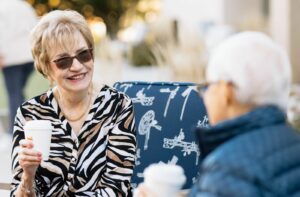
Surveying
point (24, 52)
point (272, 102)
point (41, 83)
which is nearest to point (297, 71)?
point (41, 83)

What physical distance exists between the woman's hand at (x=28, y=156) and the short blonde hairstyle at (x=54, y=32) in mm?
312

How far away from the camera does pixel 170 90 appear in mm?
3391

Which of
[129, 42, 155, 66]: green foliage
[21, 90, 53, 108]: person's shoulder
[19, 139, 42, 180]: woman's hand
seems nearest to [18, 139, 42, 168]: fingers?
[19, 139, 42, 180]: woman's hand

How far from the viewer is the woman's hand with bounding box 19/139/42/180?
8.40 feet

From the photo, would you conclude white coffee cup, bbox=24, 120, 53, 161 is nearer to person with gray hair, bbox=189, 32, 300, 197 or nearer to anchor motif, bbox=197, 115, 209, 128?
person with gray hair, bbox=189, 32, 300, 197

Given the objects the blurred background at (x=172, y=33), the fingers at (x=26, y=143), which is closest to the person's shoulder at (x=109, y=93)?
the fingers at (x=26, y=143)

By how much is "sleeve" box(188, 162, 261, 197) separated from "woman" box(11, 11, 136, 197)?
0.80 metres

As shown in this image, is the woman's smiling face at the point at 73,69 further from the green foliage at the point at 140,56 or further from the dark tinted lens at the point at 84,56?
the green foliage at the point at 140,56

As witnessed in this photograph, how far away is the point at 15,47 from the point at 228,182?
5.51m

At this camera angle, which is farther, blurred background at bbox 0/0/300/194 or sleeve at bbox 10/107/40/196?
blurred background at bbox 0/0/300/194

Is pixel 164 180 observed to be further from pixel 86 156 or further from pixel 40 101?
pixel 40 101

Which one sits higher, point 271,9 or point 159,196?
point 271,9

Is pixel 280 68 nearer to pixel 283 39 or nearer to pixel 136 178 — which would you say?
pixel 136 178

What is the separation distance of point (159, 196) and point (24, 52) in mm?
5259
